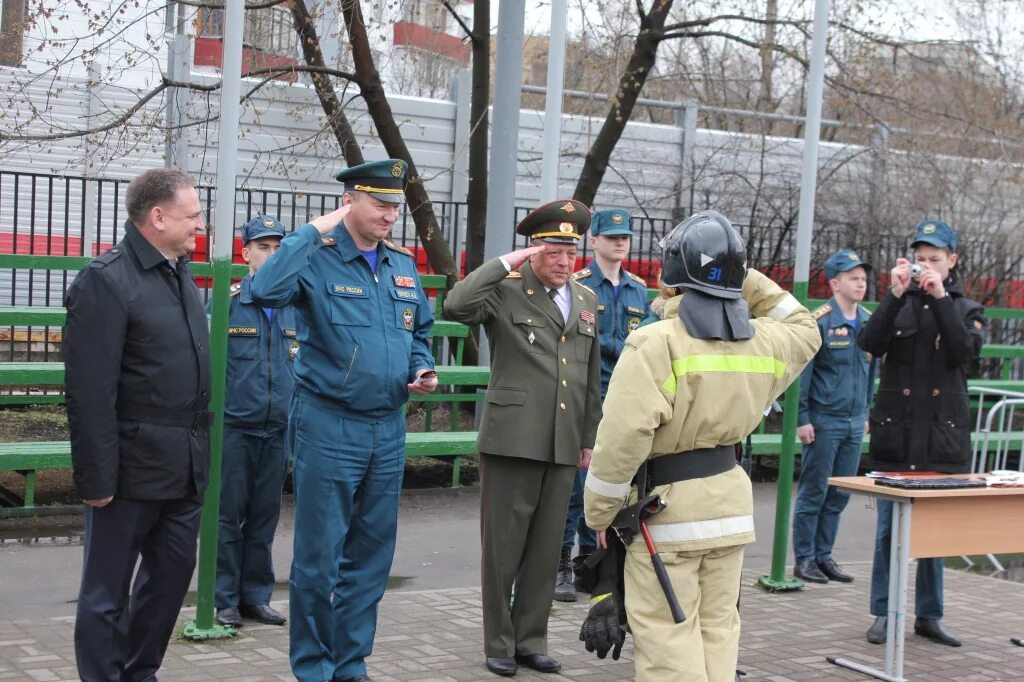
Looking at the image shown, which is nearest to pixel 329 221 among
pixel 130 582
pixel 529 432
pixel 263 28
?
pixel 529 432

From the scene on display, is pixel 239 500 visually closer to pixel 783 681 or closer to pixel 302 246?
pixel 302 246

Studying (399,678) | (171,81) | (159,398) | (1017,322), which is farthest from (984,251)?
(159,398)

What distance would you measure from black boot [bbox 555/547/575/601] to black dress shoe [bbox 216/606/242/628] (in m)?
1.89

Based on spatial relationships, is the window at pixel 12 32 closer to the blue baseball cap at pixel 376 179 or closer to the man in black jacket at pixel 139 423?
the blue baseball cap at pixel 376 179

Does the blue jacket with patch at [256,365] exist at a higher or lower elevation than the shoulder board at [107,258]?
lower

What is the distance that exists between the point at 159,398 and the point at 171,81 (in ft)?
20.9

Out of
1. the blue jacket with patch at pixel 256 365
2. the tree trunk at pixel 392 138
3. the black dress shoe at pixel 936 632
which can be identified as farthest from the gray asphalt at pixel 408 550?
the tree trunk at pixel 392 138

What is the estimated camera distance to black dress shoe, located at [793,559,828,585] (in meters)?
8.20

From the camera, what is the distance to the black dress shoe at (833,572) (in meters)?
8.30

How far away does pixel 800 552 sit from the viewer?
8328mm

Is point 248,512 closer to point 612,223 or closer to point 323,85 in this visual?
point 612,223

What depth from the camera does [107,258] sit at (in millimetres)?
4738

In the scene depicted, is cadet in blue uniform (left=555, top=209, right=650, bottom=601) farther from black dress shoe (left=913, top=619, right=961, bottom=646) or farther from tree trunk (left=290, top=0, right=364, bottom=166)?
tree trunk (left=290, top=0, right=364, bottom=166)

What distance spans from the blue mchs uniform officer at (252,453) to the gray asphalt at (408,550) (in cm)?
59
